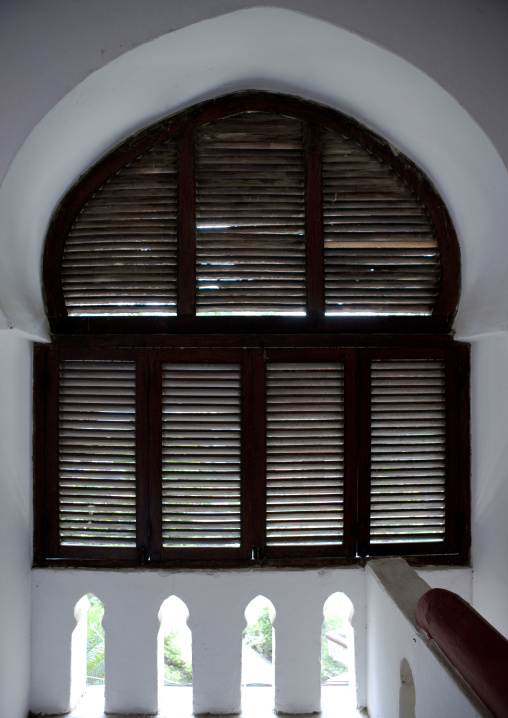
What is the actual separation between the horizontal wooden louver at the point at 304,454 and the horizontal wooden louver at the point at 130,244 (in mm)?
739

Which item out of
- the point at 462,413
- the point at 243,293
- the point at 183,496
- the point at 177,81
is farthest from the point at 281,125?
the point at 183,496

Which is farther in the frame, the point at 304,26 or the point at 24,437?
the point at 24,437

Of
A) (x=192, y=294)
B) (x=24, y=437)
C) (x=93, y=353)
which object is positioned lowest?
(x=24, y=437)

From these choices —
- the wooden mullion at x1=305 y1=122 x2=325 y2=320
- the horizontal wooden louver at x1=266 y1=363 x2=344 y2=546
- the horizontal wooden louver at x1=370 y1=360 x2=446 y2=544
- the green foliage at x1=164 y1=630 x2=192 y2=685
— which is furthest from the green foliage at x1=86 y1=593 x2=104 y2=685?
the wooden mullion at x1=305 y1=122 x2=325 y2=320

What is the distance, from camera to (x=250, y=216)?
271 centimetres

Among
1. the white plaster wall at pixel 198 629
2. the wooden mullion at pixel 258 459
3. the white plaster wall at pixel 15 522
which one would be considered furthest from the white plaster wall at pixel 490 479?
the white plaster wall at pixel 15 522

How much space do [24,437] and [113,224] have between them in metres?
1.13

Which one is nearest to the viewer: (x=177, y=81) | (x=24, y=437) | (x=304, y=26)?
(x=304, y=26)

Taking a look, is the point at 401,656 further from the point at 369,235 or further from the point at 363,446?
the point at 369,235

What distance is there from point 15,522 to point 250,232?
1.78m

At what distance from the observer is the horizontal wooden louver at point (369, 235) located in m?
2.71

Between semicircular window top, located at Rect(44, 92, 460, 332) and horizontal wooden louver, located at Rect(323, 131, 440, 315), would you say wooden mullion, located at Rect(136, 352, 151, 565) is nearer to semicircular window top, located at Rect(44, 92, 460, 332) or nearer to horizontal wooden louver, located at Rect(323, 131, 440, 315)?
semicircular window top, located at Rect(44, 92, 460, 332)

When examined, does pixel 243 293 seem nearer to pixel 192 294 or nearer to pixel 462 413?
pixel 192 294

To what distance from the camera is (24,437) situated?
2.61m
